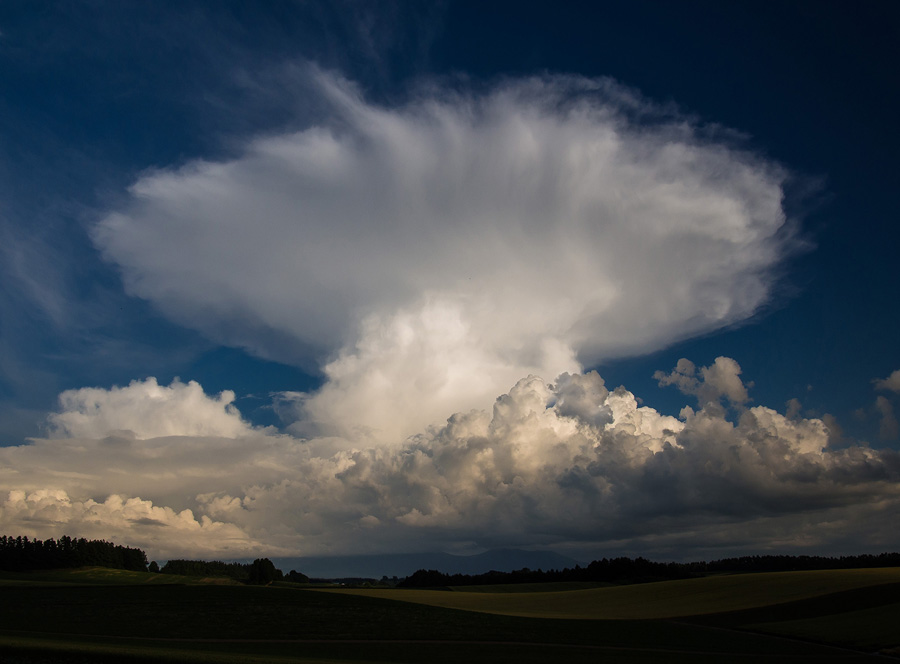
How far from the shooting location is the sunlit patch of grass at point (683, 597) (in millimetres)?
75562

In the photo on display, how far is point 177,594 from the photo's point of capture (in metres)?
68.4

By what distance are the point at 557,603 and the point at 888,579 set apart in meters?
47.5

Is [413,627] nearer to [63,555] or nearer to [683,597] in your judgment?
[683,597]

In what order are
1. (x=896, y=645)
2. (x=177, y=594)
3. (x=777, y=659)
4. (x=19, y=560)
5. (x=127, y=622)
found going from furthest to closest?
(x=19, y=560) → (x=177, y=594) → (x=127, y=622) → (x=896, y=645) → (x=777, y=659)

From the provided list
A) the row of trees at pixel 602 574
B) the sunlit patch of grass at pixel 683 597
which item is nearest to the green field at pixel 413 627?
the sunlit patch of grass at pixel 683 597

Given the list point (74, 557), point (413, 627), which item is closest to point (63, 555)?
point (74, 557)

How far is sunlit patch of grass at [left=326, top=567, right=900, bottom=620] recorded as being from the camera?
7556 cm

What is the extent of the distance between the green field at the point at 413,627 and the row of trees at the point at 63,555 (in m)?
94.6

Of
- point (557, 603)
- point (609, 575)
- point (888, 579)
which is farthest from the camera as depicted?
point (609, 575)

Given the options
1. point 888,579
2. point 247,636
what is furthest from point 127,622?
point 888,579

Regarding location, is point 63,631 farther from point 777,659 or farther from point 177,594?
point 777,659

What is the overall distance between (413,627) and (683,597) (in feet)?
170

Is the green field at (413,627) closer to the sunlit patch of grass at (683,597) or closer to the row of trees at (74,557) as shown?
the sunlit patch of grass at (683,597)

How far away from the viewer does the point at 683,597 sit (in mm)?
87312
